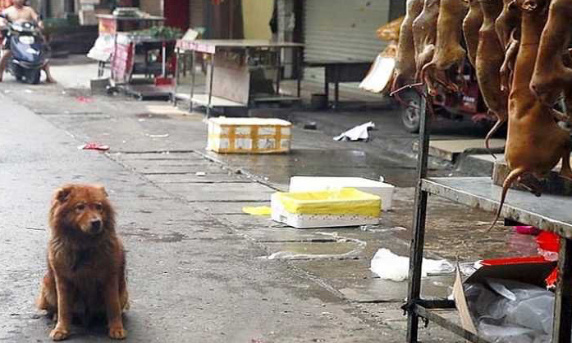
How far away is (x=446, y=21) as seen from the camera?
15.9ft

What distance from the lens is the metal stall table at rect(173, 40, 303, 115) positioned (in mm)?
15930

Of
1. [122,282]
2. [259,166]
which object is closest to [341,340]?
[122,282]

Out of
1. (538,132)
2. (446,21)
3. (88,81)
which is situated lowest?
(88,81)

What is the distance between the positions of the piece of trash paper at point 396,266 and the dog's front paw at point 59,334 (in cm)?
239

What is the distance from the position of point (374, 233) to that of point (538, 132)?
4.48m

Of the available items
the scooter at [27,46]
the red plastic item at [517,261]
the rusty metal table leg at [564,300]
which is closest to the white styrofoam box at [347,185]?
the red plastic item at [517,261]

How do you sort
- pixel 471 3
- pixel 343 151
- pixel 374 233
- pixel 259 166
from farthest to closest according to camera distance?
pixel 343 151, pixel 259 166, pixel 374 233, pixel 471 3

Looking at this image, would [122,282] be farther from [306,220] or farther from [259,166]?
[259,166]

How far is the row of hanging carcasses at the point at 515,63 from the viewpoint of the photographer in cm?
407

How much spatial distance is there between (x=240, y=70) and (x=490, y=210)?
11882 mm

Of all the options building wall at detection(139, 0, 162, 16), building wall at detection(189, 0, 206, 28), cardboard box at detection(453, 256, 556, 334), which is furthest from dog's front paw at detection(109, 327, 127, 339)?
building wall at detection(139, 0, 162, 16)

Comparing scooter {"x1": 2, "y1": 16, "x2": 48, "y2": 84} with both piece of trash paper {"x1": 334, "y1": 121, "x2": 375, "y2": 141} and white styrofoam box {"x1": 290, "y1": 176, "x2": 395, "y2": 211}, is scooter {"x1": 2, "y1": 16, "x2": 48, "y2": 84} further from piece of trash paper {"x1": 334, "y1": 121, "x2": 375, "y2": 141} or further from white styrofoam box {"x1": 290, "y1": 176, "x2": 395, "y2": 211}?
white styrofoam box {"x1": 290, "y1": 176, "x2": 395, "y2": 211}

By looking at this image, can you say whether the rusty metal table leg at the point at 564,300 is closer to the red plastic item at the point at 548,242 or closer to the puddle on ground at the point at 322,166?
the red plastic item at the point at 548,242

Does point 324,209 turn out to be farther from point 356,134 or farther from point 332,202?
point 356,134
